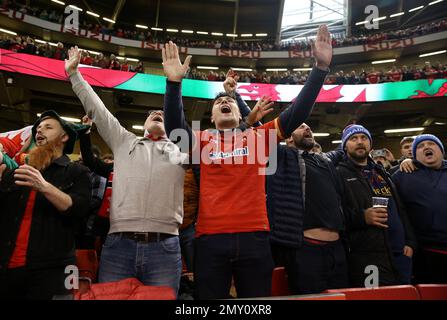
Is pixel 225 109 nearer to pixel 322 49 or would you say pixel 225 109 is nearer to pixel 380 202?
pixel 322 49

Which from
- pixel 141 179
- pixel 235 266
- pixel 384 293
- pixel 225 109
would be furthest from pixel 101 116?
pixel 384 293

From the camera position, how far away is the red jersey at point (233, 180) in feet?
5.35

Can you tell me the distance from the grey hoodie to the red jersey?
0.53 feet

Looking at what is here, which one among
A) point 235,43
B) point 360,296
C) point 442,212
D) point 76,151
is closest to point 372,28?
point 235,43

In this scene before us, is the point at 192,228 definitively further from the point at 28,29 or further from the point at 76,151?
the point at 28,29

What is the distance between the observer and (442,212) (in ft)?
7.89

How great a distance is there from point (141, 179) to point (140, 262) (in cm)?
45

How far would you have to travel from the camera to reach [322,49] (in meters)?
1.91

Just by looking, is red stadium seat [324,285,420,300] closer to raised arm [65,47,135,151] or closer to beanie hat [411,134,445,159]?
raised arm [65,47,135,151]

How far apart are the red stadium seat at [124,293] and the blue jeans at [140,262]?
0.56 m

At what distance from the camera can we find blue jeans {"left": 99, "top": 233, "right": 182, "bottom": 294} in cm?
157

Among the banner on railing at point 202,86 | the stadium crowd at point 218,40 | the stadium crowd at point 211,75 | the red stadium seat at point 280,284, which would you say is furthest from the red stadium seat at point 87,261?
the stadium crowd at point 218,40

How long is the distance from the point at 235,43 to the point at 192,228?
17.5 metres

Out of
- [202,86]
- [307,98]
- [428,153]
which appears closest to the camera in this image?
[307,98]
